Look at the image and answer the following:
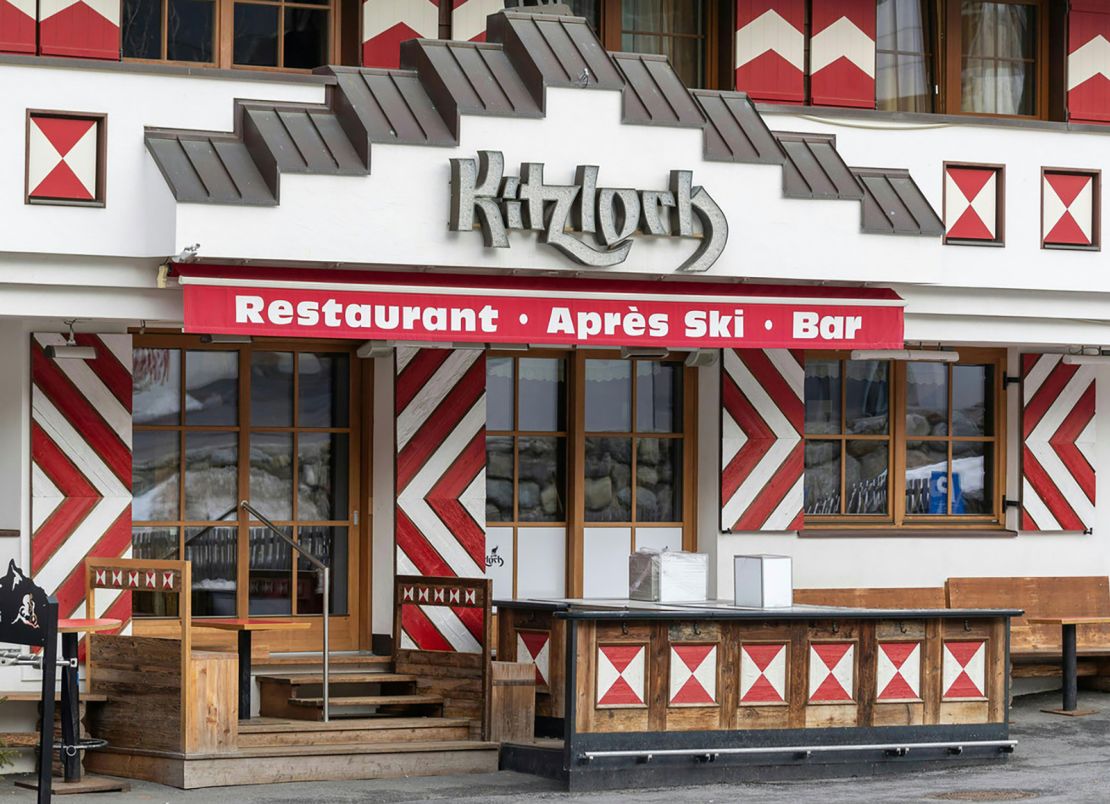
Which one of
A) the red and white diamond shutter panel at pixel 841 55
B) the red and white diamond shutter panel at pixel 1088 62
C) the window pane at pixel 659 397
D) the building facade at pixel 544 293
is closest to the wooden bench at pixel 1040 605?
the building facade at pixel 544 293

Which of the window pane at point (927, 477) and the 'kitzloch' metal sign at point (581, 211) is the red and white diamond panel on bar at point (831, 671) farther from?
the window pane at point (927, 477)

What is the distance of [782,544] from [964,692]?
2306 mm

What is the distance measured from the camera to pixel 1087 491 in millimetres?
15484

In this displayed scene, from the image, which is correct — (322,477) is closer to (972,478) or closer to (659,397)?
(659,397)

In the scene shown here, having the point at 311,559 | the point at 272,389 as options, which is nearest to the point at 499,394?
the point at 272,389

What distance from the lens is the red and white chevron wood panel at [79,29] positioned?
40.4ft

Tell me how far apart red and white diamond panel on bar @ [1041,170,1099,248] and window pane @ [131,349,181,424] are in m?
6.06

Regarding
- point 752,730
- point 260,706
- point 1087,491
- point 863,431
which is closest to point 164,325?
point 260,706

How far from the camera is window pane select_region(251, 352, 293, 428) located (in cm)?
1368

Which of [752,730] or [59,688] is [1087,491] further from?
[59,688]

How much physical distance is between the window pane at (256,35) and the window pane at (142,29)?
1.64 ft

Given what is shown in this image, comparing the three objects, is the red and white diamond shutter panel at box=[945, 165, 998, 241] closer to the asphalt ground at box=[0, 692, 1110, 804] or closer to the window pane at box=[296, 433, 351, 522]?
the asphalt ground at box=[0, 692, 1110, 804]

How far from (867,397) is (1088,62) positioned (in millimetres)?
2963

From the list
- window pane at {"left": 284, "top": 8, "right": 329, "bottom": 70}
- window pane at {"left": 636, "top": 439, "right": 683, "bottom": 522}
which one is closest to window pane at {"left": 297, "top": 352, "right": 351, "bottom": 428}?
window pane at {"left": 284, "top": 8, "right": 329, "bottom": 70}
